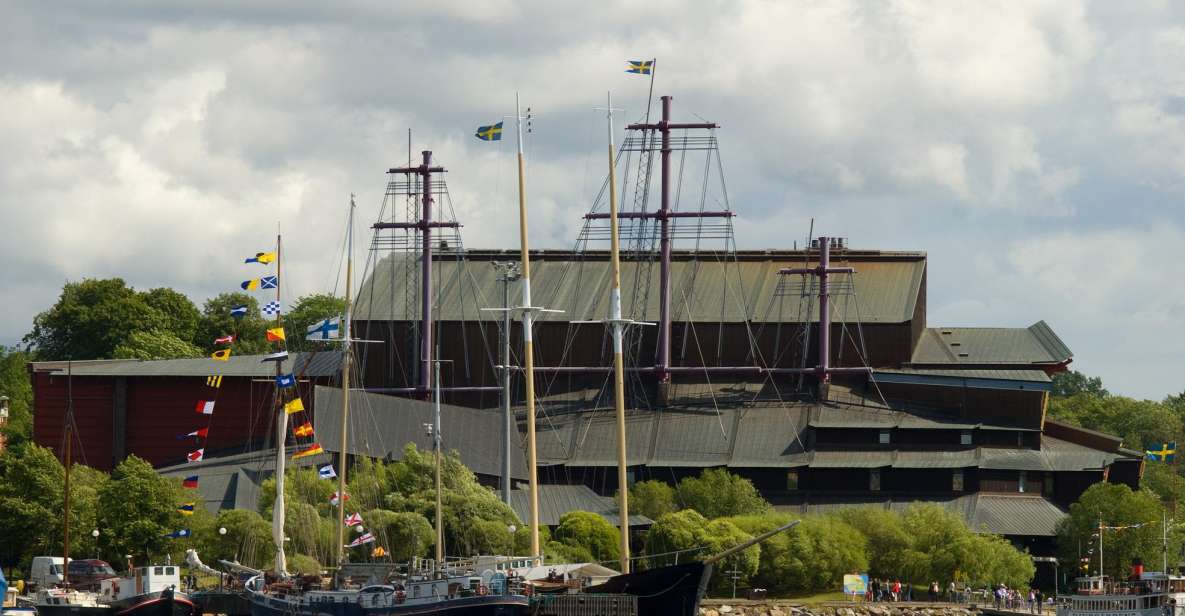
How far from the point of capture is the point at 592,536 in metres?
100

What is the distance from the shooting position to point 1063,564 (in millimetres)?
107625

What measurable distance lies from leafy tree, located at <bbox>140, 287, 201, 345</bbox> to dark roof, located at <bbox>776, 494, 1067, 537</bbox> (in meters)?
73.9

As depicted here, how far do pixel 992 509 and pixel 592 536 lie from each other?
79.3 feet

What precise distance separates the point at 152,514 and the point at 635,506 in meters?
26.6

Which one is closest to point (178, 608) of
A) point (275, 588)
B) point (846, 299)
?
point (275, 588)

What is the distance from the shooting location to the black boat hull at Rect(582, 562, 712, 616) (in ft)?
232

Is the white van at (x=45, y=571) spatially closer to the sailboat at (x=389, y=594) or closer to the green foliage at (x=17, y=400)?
the sailboat at (x=389, y=594)

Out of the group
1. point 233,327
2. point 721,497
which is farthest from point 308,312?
point 721,497

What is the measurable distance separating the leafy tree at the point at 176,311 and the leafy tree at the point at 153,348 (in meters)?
6.63

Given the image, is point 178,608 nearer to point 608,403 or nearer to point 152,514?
point 152,514

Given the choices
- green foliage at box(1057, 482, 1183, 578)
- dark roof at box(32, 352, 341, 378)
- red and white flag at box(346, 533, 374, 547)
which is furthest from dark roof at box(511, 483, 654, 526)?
green foliage at box(1057, 482, 1183, 578)

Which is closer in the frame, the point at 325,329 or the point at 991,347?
the point at 325,329

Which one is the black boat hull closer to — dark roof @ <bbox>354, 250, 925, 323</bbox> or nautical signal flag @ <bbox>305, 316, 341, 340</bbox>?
nautical signal flag @ <bbox>305, 316, 341, 340</bbox>

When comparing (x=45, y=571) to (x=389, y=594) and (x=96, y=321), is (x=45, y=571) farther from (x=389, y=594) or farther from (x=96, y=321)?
(x=96, y=321)
